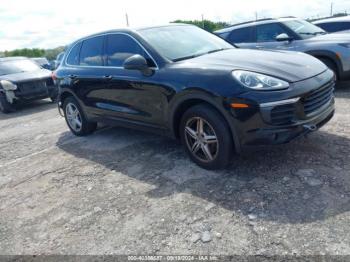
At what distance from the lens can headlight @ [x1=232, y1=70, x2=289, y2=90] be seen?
3.24 meters

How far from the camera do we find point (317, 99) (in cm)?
347

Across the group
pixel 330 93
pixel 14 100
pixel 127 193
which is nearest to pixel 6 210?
pixel 127 193

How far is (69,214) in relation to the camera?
11.3 feet

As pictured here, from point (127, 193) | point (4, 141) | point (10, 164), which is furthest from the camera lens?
point (4, 141)

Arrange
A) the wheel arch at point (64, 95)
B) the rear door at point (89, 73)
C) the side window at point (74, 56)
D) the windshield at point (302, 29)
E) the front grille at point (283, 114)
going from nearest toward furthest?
1. the front grille at point (283, 114)
2. the rear door at point (89, 73)
3. the side window at point (74, 56)
4. the wheel arch at point (64, 95)
5. the windshield at point (302, 29)

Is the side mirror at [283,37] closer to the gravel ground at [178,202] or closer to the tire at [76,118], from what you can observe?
the gravel ground at [178,202]

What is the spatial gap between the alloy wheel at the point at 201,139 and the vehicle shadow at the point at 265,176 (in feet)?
0.66

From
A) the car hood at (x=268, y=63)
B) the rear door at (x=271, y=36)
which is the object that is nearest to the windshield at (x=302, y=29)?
the rear door at (x=271, y=36)

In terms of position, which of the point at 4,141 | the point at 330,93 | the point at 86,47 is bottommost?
the point at 4,141

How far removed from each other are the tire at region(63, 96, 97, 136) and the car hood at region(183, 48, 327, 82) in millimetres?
2778

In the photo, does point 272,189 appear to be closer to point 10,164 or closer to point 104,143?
point 104,143

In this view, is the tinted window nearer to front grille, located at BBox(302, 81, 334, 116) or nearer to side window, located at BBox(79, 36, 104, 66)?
front grille, located at BBox(302, 81, 334, 116)

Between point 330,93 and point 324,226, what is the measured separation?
178 centimetres

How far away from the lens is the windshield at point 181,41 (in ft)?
13.7
